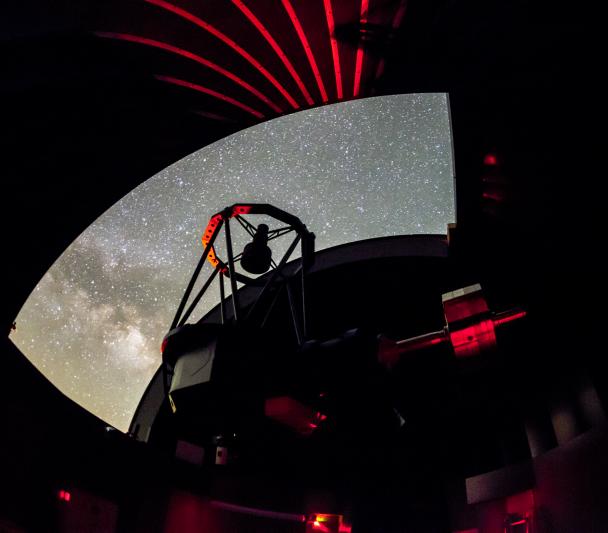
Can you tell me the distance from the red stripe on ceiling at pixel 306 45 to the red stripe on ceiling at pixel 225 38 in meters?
0.52

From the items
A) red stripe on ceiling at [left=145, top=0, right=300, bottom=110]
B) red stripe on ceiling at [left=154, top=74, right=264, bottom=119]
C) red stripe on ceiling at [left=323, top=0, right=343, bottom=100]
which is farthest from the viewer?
red stripe on ceiling at [left=154, top=74, right=264, bottom=119]

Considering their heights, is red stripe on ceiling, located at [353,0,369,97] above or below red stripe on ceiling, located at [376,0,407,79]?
above

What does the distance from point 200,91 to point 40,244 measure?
3043 mm

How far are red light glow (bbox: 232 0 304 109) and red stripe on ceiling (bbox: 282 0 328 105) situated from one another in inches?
9.8

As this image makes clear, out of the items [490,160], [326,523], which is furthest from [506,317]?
[326,523]

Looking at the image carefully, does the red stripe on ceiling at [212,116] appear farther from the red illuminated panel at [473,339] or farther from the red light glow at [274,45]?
the red illuminated panel at [473,339]

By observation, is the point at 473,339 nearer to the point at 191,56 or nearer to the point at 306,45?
the point at 306,45

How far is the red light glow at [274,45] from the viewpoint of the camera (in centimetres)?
569

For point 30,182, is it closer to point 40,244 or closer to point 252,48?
point 40,244

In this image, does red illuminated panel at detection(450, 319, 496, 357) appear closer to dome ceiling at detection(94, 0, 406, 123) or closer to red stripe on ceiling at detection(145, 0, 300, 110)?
dome ceiling at detection(94, 0, 406, 123)

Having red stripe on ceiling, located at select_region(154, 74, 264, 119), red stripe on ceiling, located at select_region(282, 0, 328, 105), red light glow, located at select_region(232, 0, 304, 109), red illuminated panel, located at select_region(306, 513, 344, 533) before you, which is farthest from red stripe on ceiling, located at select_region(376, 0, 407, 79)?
red illuminated panel, located at select_region(306, 513, 344, 533)

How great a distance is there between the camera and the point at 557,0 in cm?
411

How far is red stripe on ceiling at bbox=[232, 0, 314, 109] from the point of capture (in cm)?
570

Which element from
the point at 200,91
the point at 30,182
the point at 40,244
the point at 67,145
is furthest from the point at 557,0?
the point at 40,244
